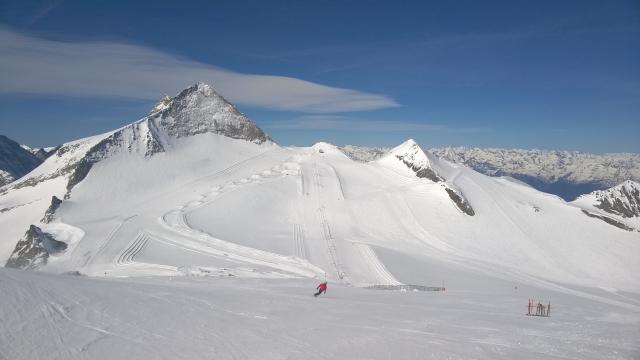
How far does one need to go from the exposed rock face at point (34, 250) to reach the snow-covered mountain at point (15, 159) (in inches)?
5379

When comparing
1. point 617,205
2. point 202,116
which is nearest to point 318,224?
point 617,205

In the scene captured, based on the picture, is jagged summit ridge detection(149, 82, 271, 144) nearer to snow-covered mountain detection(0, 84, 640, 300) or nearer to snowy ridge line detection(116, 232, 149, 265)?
snow-covered mountain detection(0, 84, 640, 300)

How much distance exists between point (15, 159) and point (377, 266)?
187822mm

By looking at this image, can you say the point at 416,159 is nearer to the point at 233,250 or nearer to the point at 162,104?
the point at 233,250

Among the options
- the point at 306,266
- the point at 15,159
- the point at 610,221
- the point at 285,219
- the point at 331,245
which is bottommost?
the point at 306,266

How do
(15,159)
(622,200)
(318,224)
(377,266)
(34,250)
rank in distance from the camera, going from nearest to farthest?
(377,266) < (34,250) < (318,224) < (622,200) < (15,159)

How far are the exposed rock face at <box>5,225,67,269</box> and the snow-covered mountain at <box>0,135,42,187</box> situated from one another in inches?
5379

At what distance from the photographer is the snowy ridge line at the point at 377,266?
3388cm

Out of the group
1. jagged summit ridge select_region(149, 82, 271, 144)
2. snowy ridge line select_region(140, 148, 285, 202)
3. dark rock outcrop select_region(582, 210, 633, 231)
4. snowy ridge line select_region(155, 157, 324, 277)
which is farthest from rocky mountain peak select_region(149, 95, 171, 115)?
dark rock outcrop select_region(582, 210, 633, 231)

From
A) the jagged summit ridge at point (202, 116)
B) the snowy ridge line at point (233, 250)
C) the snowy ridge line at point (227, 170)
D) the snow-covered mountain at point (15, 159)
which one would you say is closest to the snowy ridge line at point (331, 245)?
the snowy ridge line at point (233, 250)

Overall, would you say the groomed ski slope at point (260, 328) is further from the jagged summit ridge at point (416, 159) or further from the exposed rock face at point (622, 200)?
the exposed rock face at point (622, 200)

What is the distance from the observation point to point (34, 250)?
44469 mm

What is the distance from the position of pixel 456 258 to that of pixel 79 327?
40.1 meters

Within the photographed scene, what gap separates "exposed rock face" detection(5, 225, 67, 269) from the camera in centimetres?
4325
